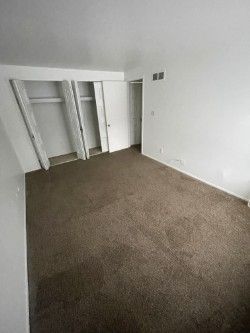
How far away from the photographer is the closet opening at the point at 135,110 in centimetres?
445

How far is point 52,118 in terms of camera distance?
4.00m

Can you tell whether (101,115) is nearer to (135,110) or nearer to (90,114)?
(90,114)

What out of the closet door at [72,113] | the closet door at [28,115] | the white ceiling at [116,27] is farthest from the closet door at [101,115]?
the closet door at [28,115]

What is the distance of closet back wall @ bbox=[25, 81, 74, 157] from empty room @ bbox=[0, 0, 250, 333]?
4cm

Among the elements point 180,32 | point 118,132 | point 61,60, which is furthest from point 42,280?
point 118,132

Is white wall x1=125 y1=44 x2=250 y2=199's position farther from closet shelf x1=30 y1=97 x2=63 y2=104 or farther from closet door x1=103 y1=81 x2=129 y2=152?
closet shelf x1=30 y1=97 x2=63 y2=104

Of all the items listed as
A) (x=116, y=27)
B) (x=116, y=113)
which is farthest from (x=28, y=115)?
(x=116, y=27)

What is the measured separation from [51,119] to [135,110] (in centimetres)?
250

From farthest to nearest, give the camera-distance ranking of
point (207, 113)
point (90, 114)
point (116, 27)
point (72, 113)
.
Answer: point (90, 114), point (72, 113), point (207, 113), point (116, 27)

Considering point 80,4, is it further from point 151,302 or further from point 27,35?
point 151,302

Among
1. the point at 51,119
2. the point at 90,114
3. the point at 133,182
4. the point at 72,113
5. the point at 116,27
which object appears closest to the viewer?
the point at 116,27

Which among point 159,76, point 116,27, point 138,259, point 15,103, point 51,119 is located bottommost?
point 138,259

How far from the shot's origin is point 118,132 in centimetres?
451

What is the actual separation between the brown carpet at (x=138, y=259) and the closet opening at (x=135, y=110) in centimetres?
254
